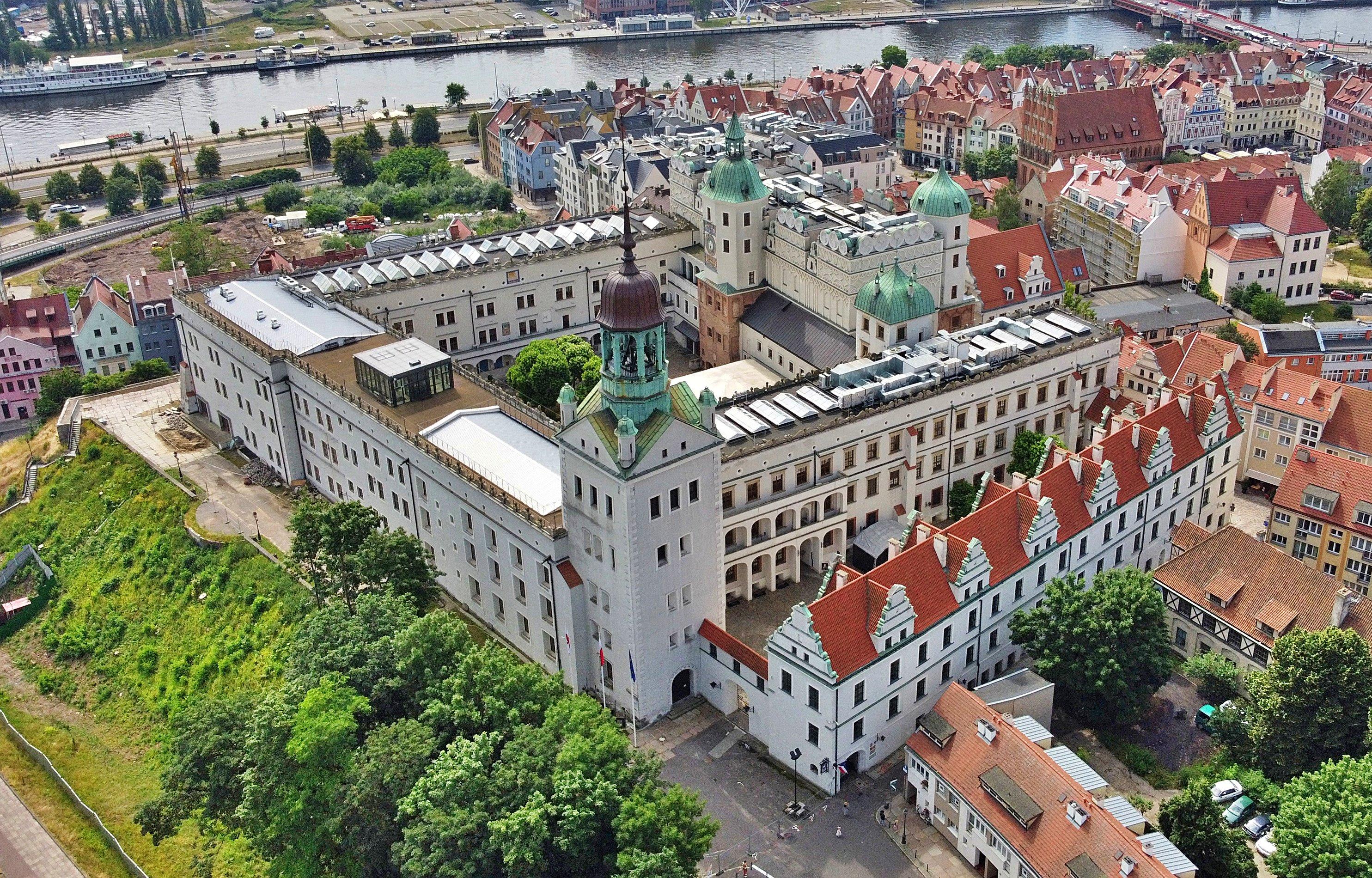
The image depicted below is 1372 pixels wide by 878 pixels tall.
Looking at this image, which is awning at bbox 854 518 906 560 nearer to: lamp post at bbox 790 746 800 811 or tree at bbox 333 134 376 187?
lamp post at bbox 790 746 800 811

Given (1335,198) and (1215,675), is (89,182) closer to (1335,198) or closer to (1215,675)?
(1335,198)

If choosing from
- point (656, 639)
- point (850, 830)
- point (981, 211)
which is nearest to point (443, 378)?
point (656, 639)

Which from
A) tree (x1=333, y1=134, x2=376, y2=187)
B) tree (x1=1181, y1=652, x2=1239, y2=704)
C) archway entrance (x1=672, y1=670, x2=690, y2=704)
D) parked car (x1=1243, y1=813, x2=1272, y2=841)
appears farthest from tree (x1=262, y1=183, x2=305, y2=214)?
parked car (x1=1243, y1=813, x2=1272, y2=841)

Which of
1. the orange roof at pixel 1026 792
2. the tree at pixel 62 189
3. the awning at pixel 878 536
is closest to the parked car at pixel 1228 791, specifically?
the orange roof at pixel 1026 792

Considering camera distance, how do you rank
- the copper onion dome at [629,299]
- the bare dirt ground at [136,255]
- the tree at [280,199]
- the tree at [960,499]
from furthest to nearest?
1. the tree at [280,199]
2. the bare dirt ground at [136,255]
3. the tree at [960,499]
4. the copper onion dome at [629,299]

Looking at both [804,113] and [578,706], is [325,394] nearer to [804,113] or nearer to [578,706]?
[578,706]

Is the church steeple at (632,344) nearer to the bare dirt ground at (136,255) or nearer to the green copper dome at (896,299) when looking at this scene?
the green copper dome at (896,299)

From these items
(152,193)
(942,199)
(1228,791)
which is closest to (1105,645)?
(1228,791)
